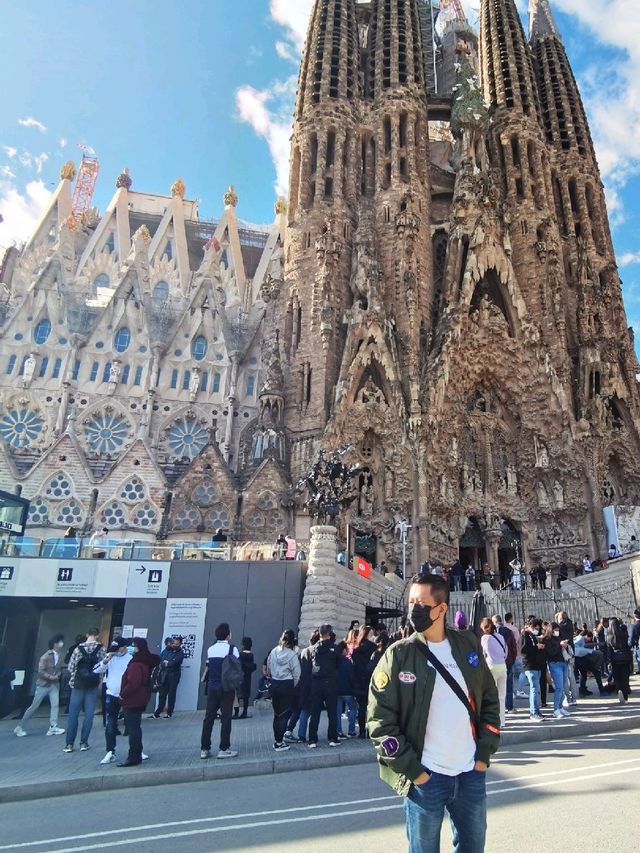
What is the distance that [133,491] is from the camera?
28.7 m

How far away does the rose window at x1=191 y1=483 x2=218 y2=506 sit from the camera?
27719 mm

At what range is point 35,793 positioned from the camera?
247 inches

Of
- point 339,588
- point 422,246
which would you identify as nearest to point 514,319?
point 422,246

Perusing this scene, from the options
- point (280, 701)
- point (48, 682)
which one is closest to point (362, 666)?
point (280, 701)

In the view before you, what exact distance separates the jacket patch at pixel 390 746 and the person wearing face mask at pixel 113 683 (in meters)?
5.68

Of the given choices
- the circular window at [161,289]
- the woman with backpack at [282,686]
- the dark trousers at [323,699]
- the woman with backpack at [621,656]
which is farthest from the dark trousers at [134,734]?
the circular window at [161,289]

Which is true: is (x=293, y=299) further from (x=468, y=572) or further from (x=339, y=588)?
(x=339, y=588)

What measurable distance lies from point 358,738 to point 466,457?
22.6 meters

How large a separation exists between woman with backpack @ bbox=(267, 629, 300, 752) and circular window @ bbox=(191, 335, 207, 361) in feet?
96.6

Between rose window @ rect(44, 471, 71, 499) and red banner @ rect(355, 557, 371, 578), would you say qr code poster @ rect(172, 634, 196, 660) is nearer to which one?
red banner @ rect(355, 557, 371, 578)

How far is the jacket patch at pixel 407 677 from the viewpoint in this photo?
2869 millimetres

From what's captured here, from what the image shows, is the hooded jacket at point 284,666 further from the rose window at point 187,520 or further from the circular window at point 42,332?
the circular window at point 42,332

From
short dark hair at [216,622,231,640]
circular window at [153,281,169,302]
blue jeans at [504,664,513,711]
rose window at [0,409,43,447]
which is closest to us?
short dark hair at [216,622,231,640]

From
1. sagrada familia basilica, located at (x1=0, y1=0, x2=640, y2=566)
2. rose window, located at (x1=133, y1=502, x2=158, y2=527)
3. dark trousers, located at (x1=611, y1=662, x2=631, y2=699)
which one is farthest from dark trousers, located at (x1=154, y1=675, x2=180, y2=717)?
rose window, located at (x1=133, y1=502, x2=158, y2=527)
